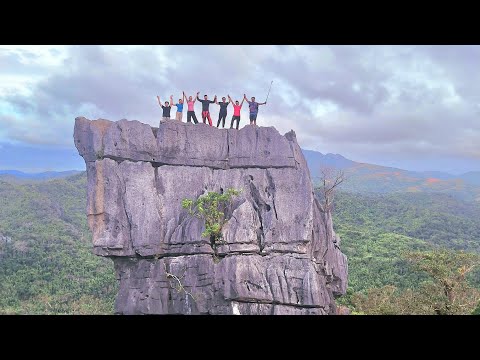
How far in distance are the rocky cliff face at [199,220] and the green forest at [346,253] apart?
407cm

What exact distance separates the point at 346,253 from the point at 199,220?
2030 cm

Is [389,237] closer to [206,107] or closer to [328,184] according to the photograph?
[328,184]

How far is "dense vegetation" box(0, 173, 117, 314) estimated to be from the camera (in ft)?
90.3

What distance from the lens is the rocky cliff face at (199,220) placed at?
1870cm

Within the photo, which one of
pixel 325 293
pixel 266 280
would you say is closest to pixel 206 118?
pixel 266 280

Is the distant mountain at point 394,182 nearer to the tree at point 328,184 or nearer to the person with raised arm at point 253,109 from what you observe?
the tree at point 328,184

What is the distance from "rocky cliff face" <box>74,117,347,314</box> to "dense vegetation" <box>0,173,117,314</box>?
21.6 feet

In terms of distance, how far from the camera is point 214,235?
1950 cm

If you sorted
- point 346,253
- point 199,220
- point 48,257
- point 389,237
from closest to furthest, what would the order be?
point 199,220
point 48,257
point 346,253
point 389,237

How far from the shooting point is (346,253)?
3712 cm

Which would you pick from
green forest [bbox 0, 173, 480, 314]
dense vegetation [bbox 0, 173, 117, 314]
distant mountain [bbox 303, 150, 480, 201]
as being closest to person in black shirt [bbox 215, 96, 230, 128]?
green forest [bbox 0, 173, 480, 314]

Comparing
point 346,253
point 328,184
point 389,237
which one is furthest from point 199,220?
point 389,237
